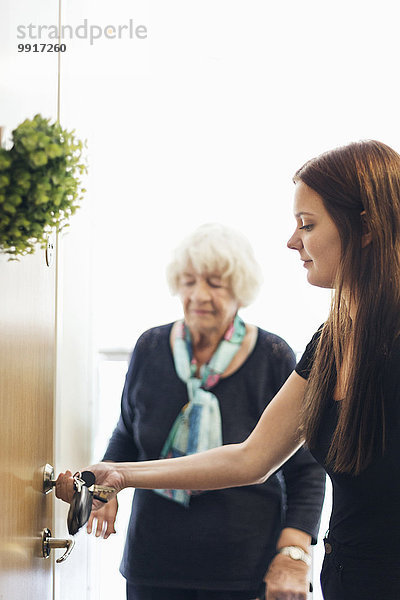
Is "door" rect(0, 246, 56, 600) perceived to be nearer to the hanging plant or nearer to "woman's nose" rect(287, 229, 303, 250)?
the hanging plant

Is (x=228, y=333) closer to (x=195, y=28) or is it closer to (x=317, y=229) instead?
(x=317, y=229)

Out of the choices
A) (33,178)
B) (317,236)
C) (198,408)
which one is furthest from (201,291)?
(33,178)

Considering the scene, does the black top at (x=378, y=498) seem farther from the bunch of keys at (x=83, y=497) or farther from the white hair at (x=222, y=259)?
the white hair at (x=222, y=259)

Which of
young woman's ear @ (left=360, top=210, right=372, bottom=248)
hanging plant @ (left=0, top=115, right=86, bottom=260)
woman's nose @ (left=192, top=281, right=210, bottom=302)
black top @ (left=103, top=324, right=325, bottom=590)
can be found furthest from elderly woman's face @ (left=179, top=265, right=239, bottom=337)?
hanging plant @ (left=0, top=115, right=86, bottom=260)

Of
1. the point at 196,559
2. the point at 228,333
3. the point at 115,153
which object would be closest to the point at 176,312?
the point at 228,333

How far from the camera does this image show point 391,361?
46.0 inches

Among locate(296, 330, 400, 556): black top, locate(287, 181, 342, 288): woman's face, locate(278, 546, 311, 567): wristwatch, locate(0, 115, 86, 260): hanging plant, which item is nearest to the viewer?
locate(0, 115, 86, 260): hanging plant

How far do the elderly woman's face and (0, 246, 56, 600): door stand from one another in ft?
2.33

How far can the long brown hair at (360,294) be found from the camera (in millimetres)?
1170

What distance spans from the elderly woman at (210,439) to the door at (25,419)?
61cm

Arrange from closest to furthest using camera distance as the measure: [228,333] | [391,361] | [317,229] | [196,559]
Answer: [391,361] < [317,229] < [196,559] < [228,333]

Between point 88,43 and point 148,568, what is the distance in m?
1.57

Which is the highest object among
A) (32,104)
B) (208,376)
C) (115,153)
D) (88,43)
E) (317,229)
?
(88,43)

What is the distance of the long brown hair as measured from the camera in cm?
117
